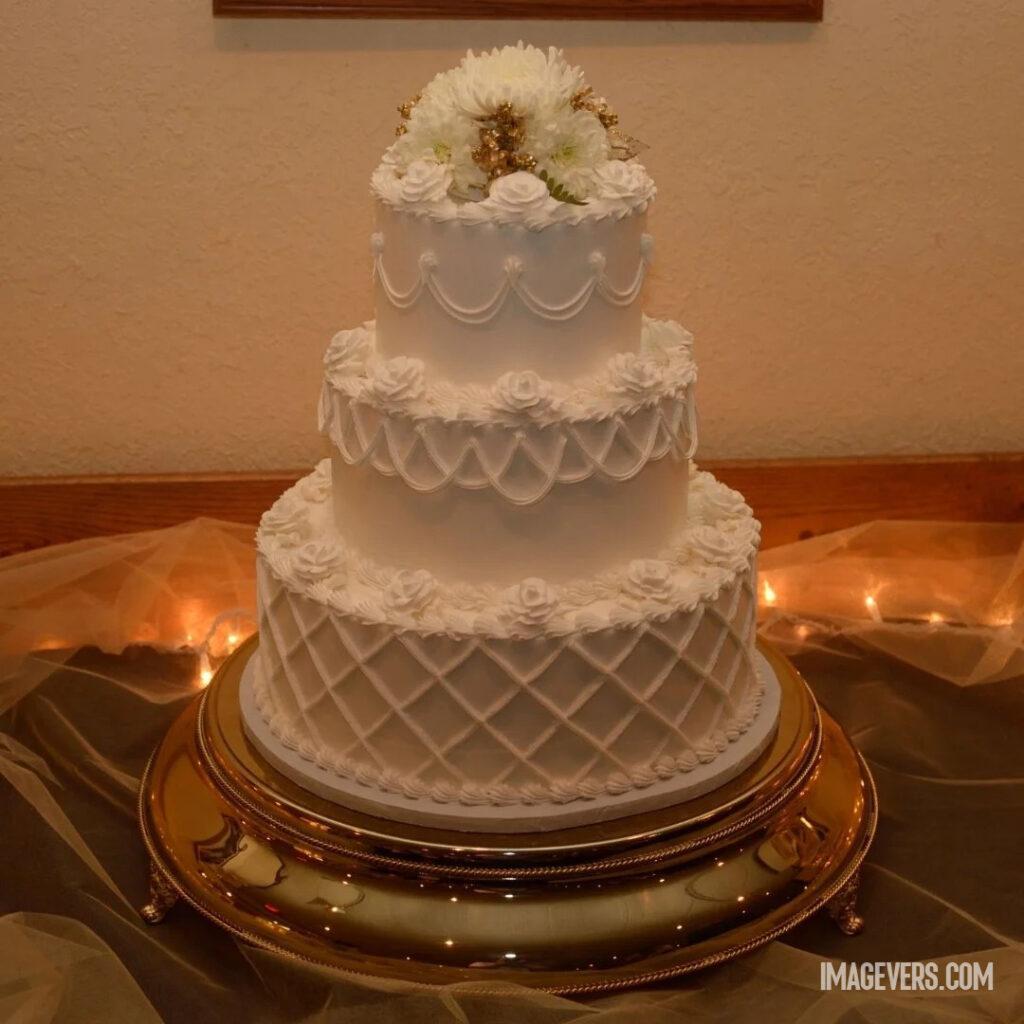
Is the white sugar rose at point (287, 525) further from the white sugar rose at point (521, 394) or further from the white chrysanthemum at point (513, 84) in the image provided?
the white chrysanthemum at point (513, 84)

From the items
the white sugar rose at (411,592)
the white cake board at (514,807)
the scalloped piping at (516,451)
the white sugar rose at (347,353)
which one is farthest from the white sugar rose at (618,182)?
the white cake board at (514,807)

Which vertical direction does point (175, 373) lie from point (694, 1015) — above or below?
above

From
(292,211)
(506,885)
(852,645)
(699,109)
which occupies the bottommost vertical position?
(852,645)

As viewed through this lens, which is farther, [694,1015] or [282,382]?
[282,382]

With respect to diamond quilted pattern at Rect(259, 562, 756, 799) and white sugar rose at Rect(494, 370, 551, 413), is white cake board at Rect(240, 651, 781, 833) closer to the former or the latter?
diamond quilted pattern at Rect(259, 562, 756, 799)

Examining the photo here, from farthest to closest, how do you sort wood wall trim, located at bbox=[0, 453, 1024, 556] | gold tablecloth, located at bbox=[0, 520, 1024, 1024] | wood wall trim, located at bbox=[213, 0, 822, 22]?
wood wall trim, located at bbox=[0, 453, 1024, 556], wood wall trim, located at bbox=[213, 0, 822, 22], gold tablecloth, located at bbox=[0, 520, 1024, 1024]

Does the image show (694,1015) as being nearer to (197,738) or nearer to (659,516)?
(659,516)

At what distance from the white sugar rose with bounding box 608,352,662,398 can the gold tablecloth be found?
0.69 m

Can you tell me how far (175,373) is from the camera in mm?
2590

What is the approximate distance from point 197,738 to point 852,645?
3.66ft

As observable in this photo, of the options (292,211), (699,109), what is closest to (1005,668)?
(699,109)

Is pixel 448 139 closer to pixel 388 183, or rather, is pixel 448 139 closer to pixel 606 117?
pixel 388 183

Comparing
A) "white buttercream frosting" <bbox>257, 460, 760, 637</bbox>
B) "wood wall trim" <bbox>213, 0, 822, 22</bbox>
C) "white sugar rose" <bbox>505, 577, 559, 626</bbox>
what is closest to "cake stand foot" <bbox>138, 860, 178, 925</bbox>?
"white buttercream frosting" <bbox>257, 460, 760, 637</bbox>

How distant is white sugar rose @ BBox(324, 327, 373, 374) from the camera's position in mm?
1757
